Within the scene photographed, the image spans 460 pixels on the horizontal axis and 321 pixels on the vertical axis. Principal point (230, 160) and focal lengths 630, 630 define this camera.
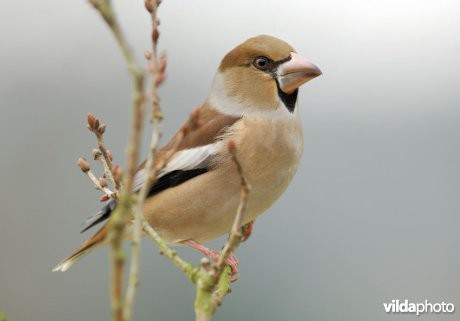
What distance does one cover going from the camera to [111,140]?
5.82 meters

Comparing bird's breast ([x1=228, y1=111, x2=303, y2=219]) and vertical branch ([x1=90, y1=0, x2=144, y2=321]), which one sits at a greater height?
vertical branch ([x1=90, y1=0, x2=144, y2=321])

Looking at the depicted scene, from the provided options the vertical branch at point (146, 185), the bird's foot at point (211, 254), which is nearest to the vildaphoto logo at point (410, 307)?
the bird's foot at point (211, 254)

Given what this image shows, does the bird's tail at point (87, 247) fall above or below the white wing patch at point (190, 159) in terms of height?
below

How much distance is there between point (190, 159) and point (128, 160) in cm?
157

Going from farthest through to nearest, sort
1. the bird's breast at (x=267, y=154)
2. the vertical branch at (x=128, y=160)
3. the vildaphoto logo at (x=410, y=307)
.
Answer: the vildaphoto logo at (x=410, y=307) < the bird's breast at (x=267, y=154) < the vertical branch at (x=128, y=160)

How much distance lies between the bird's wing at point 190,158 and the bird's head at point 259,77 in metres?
0.08

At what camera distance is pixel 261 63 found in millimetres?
2211

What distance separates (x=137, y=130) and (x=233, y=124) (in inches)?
63.6

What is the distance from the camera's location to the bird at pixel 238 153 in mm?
2012

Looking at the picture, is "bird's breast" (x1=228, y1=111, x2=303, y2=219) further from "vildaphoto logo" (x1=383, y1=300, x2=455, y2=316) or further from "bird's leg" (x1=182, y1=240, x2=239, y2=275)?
"vildaphoto logo" (x1=383, y1=300, x2=455, y2=316)

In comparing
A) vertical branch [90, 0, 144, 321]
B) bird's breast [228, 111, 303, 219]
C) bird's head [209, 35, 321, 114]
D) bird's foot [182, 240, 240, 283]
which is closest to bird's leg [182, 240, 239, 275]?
bird's foot [182, 240, 240, 283]

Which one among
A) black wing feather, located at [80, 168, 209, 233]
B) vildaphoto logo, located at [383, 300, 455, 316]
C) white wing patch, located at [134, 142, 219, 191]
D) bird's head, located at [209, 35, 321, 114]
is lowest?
vildaphoto logo, located at [383, 300, 455, 316]

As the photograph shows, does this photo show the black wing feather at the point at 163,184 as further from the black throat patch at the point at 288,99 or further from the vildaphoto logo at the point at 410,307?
the vildaphoto logo at the point at 410,307

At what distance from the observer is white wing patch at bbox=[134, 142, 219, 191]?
7.02ft
